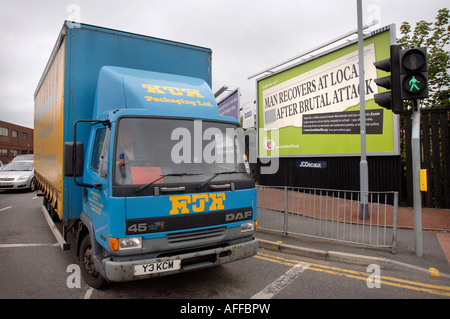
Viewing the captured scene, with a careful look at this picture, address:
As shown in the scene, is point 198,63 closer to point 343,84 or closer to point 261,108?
point 343,84

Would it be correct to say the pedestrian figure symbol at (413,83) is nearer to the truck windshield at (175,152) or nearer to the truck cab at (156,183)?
the truck cab at (156,183)

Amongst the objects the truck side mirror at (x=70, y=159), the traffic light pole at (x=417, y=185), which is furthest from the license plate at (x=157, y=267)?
the traffic light pole at (x=417, y=185)

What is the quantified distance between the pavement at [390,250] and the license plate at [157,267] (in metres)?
2.94

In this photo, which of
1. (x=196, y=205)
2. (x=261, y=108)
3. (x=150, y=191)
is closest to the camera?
(x=150, y=191)

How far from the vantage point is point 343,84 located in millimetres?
10125

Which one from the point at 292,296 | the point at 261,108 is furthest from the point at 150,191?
the point at 261,108

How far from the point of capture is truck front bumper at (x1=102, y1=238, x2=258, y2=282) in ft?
9.99

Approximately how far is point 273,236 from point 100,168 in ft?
13.7

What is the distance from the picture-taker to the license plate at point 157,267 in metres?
3.09

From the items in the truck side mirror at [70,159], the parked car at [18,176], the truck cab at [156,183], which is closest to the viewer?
the truck cab at [156,183]

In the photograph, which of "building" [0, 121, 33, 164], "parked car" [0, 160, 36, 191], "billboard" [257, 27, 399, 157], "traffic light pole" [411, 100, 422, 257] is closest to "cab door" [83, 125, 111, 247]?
"traffic light pole" [411, 100, 422, 257]

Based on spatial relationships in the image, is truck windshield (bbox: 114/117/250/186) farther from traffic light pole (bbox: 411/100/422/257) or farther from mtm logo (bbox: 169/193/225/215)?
traffic light pole (bbox: 411/100/422/257)

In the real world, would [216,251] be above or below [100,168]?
below

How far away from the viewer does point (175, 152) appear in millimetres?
3561
